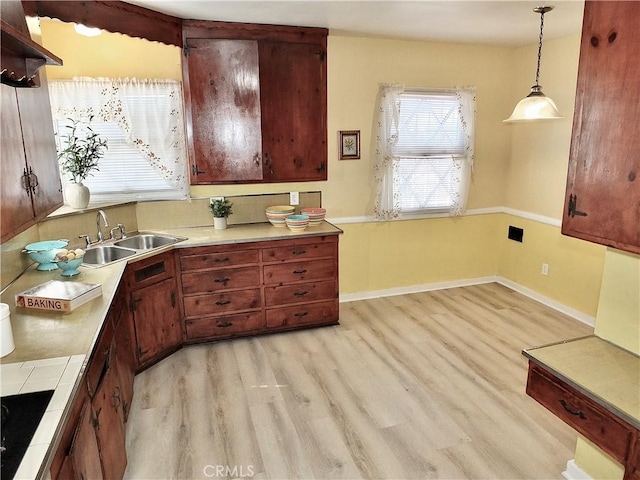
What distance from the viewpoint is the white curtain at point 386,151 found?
4.06m

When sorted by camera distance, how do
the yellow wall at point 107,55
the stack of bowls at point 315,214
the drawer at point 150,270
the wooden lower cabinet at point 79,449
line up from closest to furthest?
1. the wooden lower cabinet at point 79,449
2. the drawer at point 150,270
3. the yellow wall at point 107,55
4. the stack of bowls at point 315,214

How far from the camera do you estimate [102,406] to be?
1.75 meters

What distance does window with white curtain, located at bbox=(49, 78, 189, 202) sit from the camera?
336 centimetres

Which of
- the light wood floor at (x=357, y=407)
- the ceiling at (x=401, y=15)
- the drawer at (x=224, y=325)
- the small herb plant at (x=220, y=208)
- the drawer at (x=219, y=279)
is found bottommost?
the light wood floor at (x=357, y=407)

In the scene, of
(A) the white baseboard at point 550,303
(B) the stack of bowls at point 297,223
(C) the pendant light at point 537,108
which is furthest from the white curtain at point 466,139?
(B) the stack of bowls at point 297,223

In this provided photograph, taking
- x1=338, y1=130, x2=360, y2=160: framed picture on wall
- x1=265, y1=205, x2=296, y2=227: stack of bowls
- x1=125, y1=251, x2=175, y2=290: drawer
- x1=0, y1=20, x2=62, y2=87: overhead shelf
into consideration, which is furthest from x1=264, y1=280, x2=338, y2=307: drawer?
x1=0, y1=20, x2=62, y2=87: overhead shelf

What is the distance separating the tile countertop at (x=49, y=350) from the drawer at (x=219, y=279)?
0.72 m

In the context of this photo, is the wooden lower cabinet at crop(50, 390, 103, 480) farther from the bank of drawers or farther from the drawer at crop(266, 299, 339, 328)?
the drawer at crop(266, 299, 339, 328)

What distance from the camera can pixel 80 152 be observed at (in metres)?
3.19

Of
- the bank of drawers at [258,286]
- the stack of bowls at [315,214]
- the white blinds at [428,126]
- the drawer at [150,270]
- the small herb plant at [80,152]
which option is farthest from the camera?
the white blinds at [428,126]

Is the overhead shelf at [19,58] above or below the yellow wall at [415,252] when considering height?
above

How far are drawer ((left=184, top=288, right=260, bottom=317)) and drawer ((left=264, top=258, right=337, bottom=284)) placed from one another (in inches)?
6.9

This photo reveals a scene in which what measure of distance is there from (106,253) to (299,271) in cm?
149

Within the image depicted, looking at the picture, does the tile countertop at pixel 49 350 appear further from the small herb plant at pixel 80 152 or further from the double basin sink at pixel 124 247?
the small herb plant at pixel 80 152
